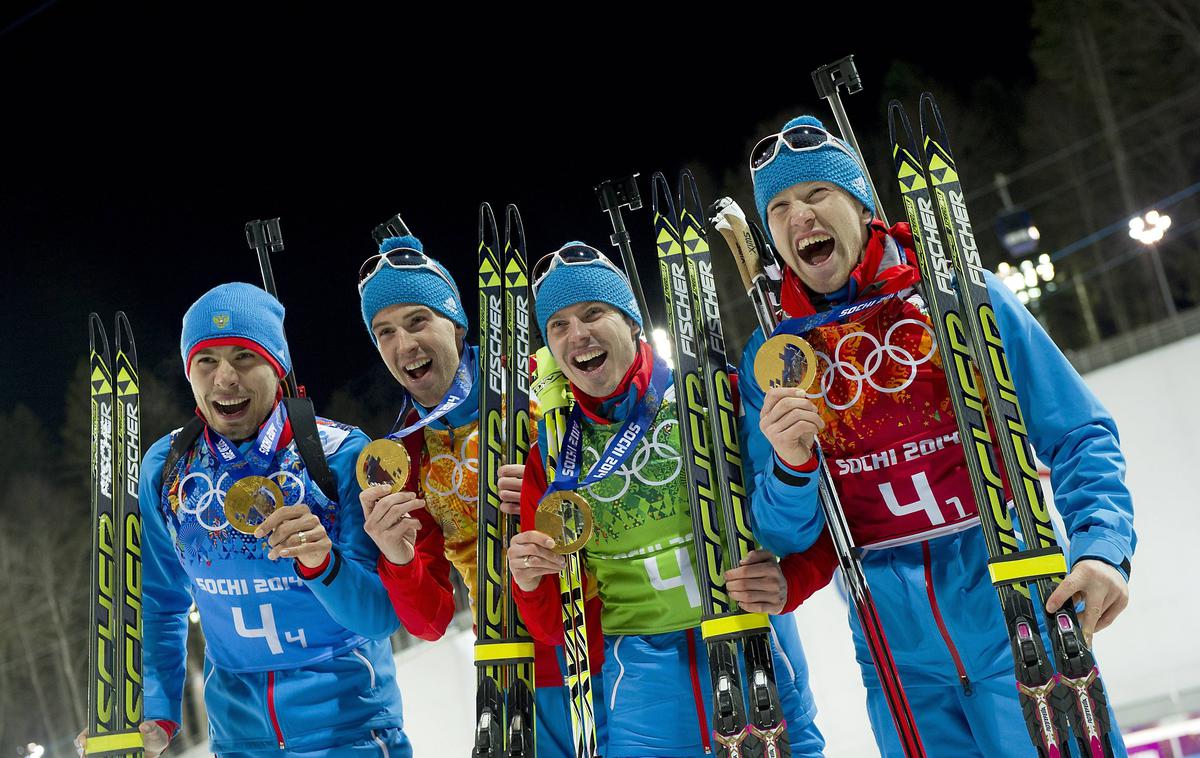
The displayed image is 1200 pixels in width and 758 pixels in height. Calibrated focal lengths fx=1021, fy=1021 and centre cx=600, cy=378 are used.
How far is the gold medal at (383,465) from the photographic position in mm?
2496

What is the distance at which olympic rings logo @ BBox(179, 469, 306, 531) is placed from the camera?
2.73 meters

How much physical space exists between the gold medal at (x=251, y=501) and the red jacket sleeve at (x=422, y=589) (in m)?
0.31

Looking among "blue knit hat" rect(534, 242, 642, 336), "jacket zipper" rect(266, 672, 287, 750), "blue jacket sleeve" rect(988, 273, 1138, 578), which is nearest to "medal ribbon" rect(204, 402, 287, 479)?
"jacket zipper" rect(266, 672, 287, 750)

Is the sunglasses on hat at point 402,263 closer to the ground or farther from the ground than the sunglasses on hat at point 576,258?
farther from the ground

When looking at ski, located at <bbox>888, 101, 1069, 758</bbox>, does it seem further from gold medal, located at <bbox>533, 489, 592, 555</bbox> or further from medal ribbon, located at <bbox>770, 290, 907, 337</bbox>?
gold medal, located at <bbox>533, 489, 592, 555</bbox>

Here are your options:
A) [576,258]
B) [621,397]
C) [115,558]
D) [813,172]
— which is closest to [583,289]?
[576,258]

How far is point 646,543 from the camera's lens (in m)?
2.43

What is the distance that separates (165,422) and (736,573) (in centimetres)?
832

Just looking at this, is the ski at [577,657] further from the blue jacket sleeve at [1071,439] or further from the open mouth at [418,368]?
the blue jacket sleeve at [1071,439]

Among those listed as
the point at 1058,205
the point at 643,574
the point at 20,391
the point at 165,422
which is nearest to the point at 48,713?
the point at 20,391

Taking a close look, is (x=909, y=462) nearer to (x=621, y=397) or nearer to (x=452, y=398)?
(x=621, y=397)

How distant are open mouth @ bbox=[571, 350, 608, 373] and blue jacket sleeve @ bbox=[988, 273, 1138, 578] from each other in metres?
0.92

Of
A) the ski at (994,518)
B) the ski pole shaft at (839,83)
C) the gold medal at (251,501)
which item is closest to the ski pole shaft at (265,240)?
the gold medal at (251,501)

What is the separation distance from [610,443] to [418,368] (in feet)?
2.84
